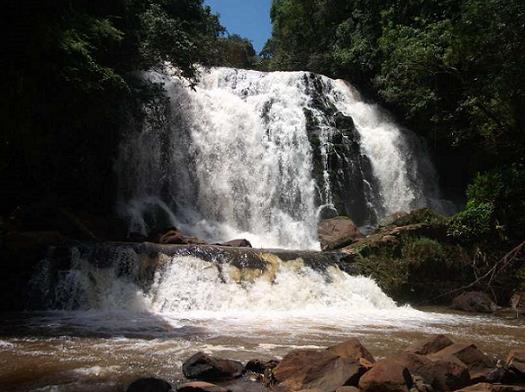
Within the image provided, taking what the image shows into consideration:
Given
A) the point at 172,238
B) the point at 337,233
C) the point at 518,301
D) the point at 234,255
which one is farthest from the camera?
the point at 337,233

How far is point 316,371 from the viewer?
5.12 m

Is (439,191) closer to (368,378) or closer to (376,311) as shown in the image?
(376,311)

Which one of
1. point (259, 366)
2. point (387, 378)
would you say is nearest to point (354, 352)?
point (387, 378)

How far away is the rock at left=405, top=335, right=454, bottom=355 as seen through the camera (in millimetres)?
5957

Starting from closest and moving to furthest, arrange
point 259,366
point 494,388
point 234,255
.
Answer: point 494,388
point 259,366
point 234,255

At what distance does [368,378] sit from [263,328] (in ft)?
13.7

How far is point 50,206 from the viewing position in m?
13.4

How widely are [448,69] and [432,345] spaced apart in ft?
46.6

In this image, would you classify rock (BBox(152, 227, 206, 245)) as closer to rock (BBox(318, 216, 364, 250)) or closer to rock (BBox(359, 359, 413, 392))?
rock (BBox(318, 216, 364, 250))

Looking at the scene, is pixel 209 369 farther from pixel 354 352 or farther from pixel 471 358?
pixel 471 358

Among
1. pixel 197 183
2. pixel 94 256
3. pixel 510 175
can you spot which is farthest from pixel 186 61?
pixel 510 175

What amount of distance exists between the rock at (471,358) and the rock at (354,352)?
713 millimetres

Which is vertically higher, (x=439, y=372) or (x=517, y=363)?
(x=517, y=363)

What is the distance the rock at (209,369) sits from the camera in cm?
527
